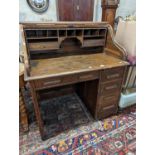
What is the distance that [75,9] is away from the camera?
309 cm

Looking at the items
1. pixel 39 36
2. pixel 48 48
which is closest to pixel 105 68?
pixel 48 48

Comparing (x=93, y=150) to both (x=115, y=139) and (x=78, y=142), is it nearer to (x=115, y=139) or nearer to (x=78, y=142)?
(x=78, y=142)

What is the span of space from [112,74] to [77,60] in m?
0.44

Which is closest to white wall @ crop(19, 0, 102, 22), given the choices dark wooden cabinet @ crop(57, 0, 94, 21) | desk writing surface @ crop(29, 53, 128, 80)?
dark wooden cabinet @ crop(57, 0, 94, 21)

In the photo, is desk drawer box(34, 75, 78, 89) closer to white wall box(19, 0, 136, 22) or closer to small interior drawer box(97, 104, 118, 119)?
small interior drawer box(97, 104, 118, 119)

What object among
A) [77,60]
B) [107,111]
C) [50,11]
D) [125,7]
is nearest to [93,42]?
[77,60]

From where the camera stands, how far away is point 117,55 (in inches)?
59.9

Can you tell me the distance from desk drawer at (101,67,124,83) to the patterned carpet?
0.63m

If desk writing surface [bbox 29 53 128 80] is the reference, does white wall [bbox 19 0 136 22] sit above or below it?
above

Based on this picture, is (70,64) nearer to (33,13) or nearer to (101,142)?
(101,142)

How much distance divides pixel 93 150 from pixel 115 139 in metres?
0.30

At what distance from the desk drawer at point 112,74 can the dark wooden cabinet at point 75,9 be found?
230 cm

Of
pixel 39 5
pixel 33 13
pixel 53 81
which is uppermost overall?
pixel 39 5

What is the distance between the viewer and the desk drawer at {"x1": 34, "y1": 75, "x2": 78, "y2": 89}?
3.59 feet
